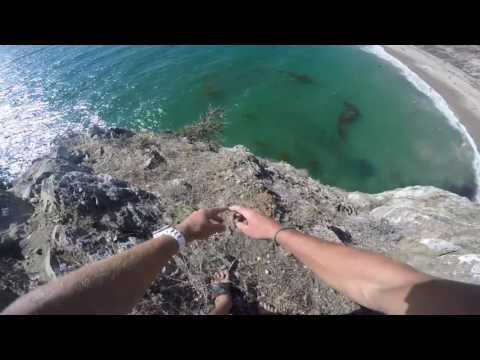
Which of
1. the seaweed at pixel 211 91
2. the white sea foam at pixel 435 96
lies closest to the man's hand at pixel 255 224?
the white sea foam at pixel 435 96

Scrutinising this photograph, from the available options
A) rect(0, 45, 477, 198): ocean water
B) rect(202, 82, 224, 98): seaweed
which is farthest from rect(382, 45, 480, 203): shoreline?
rect(202, 82, 224, 98): seaweed

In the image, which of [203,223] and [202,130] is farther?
[202,130]

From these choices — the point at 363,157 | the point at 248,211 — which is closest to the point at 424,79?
the point at 363,157

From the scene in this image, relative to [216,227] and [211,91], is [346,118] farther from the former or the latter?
[216,227]

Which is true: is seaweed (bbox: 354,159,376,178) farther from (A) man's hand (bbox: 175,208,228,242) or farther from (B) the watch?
(B) the watch

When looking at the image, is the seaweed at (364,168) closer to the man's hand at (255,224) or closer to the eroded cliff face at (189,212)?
the eroded cliff face at (189,212)

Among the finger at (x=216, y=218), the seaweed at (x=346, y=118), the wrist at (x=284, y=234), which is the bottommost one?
the seaweed at (x=346, y=118)

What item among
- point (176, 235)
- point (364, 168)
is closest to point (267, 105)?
point (364, 168)
